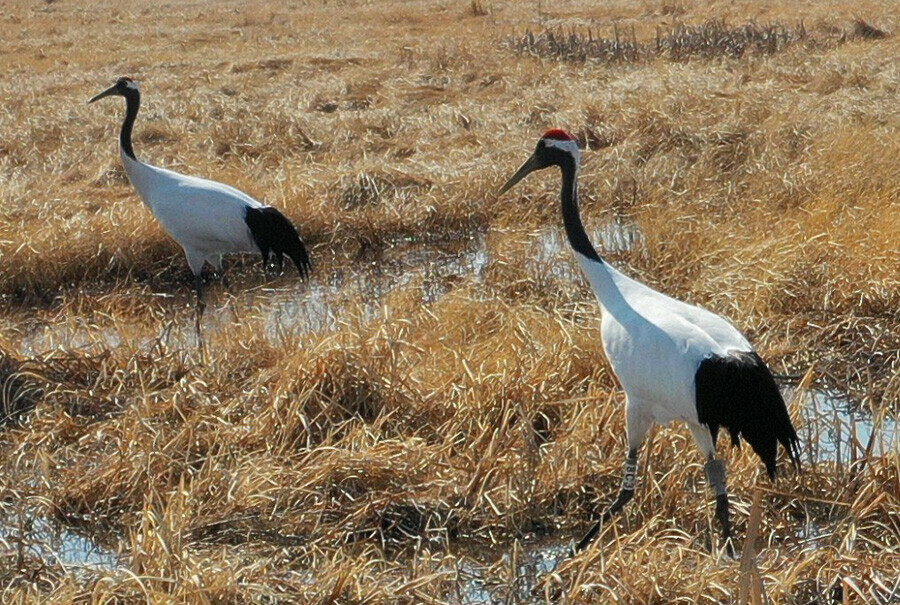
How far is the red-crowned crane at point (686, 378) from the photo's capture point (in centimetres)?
409

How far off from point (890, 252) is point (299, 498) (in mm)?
3338

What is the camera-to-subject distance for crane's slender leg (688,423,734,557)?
423 cm

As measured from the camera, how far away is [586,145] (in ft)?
35.3

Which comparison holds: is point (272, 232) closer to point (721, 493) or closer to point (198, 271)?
point (198, 271)

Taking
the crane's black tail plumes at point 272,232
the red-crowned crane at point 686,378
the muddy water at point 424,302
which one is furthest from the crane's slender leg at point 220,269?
the red-crowned crane at point 686,378

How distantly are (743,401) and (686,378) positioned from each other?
A: 0.64 ft

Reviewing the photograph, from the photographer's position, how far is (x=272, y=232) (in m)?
7.43

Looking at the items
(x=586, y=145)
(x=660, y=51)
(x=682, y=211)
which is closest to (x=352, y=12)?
(x=660, y=51)

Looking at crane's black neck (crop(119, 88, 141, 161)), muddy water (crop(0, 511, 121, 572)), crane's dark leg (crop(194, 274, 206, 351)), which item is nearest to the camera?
muddy water (crop(0, 511, 121, 572))

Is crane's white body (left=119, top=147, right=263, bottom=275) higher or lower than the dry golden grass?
higher

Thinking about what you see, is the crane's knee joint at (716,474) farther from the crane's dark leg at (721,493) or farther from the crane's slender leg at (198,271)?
the crane's slender leg at (198,271)

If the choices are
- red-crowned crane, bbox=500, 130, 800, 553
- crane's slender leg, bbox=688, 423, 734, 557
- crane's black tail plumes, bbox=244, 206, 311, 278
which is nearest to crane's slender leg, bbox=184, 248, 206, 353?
crane's black tail plumes, bbox=244, 206, 311, 278

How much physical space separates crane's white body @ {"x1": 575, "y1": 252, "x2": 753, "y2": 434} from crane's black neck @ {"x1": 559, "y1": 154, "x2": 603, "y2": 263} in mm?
188

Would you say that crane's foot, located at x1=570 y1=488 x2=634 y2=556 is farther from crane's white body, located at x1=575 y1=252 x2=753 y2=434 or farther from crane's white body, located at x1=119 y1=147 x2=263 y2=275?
crane's white body, located at x1=119 y1=147 x2=263 y2=275
